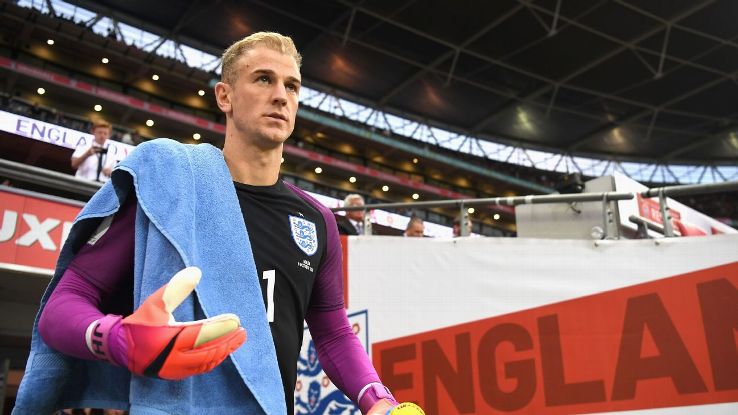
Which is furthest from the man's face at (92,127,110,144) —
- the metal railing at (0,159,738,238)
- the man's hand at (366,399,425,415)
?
the man's hand at (366,399,425,415)

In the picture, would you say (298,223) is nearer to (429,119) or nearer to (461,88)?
(461,88)

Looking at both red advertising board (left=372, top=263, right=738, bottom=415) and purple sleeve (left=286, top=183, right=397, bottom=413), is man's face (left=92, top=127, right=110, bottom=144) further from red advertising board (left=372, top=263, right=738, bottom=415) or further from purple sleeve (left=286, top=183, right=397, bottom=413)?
purple sleeve (left=286, top=183, right=397, bottom=413)

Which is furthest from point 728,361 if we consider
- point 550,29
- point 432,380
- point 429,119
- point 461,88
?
point 429,119

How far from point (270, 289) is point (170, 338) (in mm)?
466

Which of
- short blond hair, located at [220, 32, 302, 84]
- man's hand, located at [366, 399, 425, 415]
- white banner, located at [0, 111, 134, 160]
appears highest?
white banner, located at [0, 111, 134, 160]

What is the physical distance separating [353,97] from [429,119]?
15.5ft

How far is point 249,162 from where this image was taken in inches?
65.5

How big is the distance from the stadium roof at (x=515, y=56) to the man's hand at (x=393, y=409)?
22502mm

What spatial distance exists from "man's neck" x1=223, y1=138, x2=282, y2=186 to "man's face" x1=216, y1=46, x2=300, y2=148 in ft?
0.08

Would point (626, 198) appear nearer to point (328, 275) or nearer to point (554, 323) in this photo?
point (554, 323)

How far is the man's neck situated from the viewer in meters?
1.66

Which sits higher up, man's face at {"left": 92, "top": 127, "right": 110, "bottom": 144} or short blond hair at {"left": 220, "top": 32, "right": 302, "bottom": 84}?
man's face at {"left": 92, "top": 127, "right": 110, "bottom": 144}

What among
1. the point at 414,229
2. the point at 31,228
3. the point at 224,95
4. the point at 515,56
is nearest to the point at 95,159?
the point at 31,228

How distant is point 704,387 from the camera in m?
3.62
